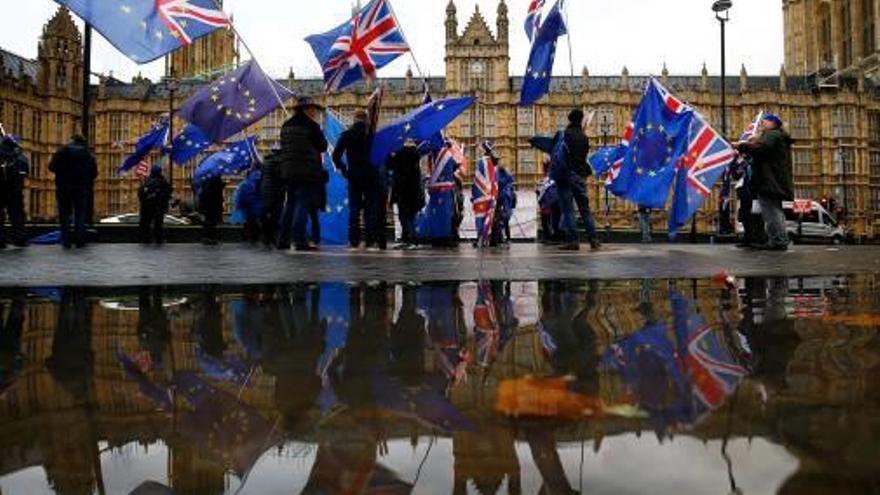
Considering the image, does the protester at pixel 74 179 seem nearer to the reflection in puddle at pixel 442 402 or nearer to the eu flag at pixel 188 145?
the eu flag at pixel 188 145

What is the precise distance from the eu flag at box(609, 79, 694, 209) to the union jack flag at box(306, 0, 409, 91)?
3.20 meters

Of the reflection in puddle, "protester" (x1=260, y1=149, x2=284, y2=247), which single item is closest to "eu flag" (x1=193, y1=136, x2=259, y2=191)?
"protester" (x1=260, y1=149, x2=284, y2=247)

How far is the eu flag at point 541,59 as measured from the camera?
7.77m

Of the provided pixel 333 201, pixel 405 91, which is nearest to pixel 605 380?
pixel 333 201

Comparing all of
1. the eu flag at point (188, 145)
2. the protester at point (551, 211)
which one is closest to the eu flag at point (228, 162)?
the eu flag at point (188, 145)

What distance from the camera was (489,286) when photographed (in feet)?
13.5

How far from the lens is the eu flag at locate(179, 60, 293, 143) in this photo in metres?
8.40

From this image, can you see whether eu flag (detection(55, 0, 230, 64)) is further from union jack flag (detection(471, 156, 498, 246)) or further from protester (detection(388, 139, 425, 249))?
union jack flag (detection(471, 156, 498, 246))

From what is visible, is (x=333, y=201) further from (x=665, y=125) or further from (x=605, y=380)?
(x=605, y=380)

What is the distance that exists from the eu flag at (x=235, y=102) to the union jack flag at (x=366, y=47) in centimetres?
100

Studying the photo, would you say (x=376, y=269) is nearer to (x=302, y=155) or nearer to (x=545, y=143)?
(x=302, y=155)

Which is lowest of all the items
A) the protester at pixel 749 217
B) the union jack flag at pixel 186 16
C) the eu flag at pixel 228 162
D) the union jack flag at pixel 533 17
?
the protester at pixel 749 217

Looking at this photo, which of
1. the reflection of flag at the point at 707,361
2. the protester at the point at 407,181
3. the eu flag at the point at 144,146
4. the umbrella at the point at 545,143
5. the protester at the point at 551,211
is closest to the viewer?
the reflection of flag at the point at 707,361

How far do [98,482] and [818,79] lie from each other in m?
60.4
